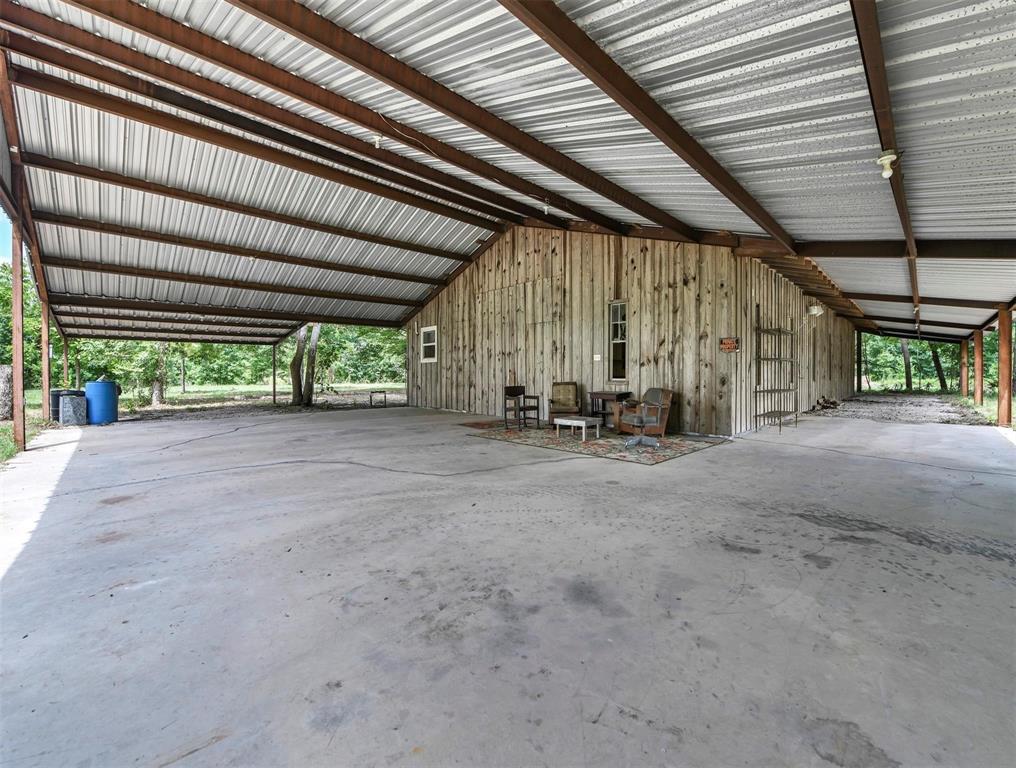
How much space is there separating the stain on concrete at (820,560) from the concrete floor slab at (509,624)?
0.13ft

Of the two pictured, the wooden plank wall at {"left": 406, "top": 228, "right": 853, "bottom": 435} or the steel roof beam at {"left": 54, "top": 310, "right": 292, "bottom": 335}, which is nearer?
the wooden plank wall at {"left": 406, "top": 228, "right": 853, "bottom": 435}

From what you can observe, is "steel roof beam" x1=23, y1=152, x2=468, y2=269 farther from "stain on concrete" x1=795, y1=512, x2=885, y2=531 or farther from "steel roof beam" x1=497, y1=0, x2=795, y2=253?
"stain on concrete" x1=795, y1=512, x2=885, y2=531

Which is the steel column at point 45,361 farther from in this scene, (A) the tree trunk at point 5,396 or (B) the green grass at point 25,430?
(A) the tree trunk at point 5,396

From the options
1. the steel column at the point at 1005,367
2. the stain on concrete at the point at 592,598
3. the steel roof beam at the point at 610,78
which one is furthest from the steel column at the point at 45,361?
the steel column at the point at 1005,367

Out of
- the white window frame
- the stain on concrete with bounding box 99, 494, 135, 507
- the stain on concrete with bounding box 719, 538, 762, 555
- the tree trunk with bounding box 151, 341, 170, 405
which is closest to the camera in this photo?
the stain on concrete with bounding box 719, 538, 762, 555

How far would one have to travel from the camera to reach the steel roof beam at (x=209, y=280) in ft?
29.4

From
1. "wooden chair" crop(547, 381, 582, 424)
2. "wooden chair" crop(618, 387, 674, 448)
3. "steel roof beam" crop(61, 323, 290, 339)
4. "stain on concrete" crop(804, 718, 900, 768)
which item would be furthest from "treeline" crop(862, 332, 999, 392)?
"stain on concrete" crop(804, 718, 900, 768)

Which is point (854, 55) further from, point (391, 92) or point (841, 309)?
point (841, 309)

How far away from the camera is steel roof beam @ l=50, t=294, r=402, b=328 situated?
10078 mm

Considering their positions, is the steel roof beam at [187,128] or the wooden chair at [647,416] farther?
the wooden chair at [647,416]

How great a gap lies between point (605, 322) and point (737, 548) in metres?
6.51

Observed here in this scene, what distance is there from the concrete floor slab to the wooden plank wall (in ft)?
11.4

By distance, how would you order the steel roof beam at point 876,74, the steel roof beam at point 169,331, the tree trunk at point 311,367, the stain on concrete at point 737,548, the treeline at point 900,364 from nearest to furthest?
the steel roof beam at point 876,74
the stain on concrete at point 737,548
the steel roof beam at point 169,331
the tree trunk at point 311,367
the treeline at point 900,364

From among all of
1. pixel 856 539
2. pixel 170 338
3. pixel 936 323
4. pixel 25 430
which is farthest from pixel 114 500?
pixel 936 323
